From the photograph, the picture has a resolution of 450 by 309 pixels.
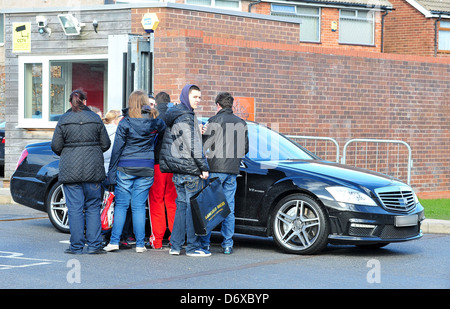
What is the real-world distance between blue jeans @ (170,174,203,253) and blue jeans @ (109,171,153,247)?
15.6 inches

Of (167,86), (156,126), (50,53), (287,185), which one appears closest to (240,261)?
(287,185)

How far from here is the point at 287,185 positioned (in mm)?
9211

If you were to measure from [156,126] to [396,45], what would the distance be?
80.7ft

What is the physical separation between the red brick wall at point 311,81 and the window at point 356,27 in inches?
425

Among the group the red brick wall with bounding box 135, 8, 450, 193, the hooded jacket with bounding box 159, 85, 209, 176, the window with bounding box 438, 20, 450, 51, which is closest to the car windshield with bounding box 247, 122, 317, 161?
the hooded jacket with bounding box 159, 85, 209, 176

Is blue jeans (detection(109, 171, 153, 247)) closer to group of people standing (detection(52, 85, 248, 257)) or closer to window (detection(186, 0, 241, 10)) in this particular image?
group of people standing (detection(52, 85, 248, 257))

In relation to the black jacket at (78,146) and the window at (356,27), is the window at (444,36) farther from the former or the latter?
the black jacket at (78,146)

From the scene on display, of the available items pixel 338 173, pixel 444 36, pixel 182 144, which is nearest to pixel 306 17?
pixel 444 36

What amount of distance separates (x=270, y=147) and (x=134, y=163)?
1.85 meters

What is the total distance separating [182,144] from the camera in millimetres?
8945

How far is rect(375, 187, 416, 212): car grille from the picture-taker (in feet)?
29.9

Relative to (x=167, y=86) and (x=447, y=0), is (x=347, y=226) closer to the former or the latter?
(x=167, y=86)

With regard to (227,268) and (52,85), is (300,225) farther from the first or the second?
(52,85)

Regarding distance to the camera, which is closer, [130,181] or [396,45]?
[130,181]
